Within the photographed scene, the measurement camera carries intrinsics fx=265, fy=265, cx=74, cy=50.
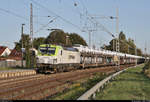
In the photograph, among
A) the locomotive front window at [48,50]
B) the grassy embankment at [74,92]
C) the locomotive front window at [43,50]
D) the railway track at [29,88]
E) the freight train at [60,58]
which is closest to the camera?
the grassy embankment at [74,92]

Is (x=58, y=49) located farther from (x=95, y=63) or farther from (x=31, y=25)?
(x=95, y=63)

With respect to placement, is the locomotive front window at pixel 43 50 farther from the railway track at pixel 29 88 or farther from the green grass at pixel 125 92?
the green grass at pixel 125 92

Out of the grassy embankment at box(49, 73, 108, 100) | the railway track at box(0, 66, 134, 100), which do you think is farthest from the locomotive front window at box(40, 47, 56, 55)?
the grassy embankment at box(49, 73, 108, 100)

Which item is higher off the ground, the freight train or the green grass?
the freight train

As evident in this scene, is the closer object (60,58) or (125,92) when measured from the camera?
(125,92)

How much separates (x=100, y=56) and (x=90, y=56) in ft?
24.9

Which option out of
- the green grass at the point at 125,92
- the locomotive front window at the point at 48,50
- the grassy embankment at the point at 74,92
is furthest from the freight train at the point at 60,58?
the green grass at the point at 125,92

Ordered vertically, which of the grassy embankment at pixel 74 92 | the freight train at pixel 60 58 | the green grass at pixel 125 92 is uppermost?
the freight train at pixel 60 58

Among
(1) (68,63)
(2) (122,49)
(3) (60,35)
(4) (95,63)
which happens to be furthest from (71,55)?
(2) (122,49)

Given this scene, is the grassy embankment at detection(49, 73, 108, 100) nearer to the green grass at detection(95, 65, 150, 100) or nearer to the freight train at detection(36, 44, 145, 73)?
the green grass at detection(95, 65, 150, 100)

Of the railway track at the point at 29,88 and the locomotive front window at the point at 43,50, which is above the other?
the locomotive front window at the point at 43,50

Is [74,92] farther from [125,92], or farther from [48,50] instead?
[48,50]

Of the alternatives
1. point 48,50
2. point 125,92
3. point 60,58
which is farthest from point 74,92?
point 60,58

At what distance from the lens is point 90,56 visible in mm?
47594
